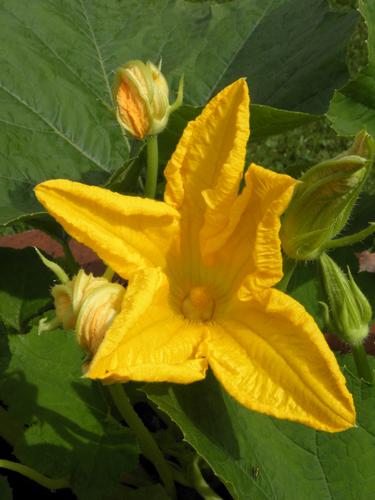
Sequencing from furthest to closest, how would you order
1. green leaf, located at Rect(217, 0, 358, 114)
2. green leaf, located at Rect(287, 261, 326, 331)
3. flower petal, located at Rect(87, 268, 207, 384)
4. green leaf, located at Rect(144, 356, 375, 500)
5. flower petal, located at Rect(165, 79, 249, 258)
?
green leaf, located at Rect(217, 0, 358, 114), green leaf, located at Rect(287, 261, 326, 331), green leaf, located at Rect(144, 356, 375, 500), flower petal, located at Rect(165, 79, 249, 258), flower petal, located at Rect(87, 268, 207, 384)

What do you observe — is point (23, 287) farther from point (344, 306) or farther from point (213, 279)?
point (344, 306)

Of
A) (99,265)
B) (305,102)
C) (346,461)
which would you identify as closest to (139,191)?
(305,102)

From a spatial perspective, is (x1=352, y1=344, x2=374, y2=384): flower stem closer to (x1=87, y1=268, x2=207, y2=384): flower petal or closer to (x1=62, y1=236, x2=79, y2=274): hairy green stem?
(x1=87, y1=268, x2=207, y2=384): flower petal

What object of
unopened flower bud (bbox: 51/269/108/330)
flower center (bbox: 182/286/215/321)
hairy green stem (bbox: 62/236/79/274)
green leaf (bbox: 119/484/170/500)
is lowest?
green leaf (bbox: 119/484/170/500)

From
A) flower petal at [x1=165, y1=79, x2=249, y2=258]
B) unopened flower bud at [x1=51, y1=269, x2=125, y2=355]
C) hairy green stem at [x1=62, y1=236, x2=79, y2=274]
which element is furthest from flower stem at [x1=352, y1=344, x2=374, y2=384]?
hairy green stem at [x1=62, y1=236, x2=79, y2=274]

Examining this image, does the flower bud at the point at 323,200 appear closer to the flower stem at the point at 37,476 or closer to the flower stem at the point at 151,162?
the flower stem at the point at 151,162

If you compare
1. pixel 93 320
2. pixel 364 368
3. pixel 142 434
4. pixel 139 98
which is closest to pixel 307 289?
pixel 364 368

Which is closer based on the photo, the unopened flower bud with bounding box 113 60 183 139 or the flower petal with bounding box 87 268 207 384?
the flower petal with bounding box 87 268 207 384
